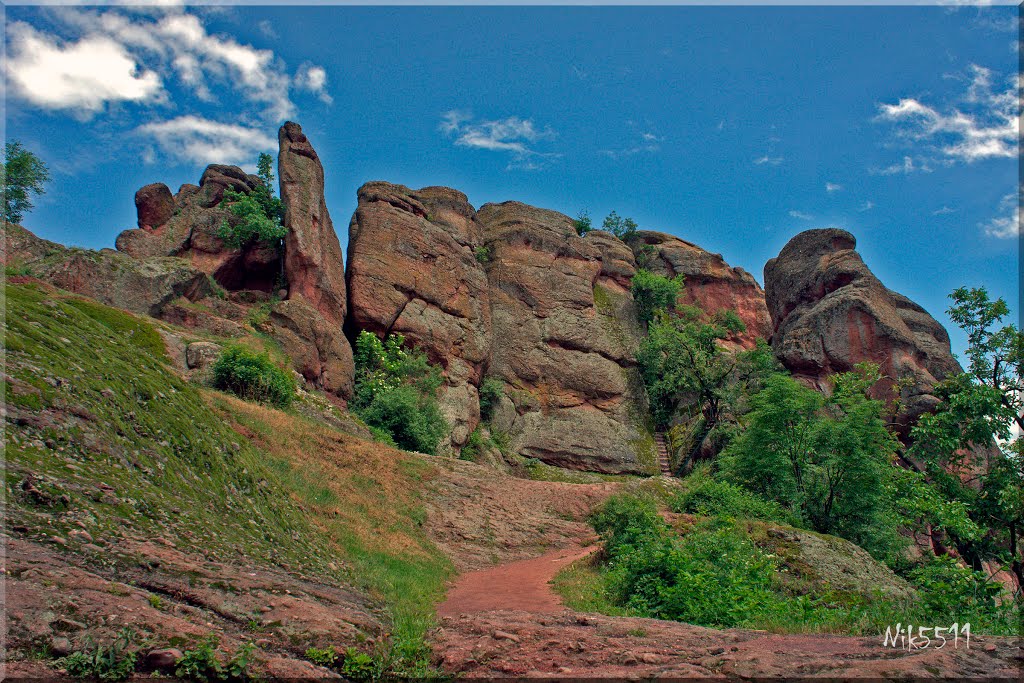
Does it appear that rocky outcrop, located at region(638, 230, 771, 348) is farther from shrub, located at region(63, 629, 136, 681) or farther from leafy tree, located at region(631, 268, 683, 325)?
shrub, located at region(63, 629, 136, 681)

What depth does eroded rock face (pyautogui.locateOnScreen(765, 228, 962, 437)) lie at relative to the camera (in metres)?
36.2

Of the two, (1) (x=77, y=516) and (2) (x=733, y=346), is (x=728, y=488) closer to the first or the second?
(1) (x=77, y=516)

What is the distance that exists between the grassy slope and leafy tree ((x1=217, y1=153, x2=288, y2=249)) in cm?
1728

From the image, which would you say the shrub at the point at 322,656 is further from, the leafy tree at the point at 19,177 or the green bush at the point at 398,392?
the leafy tree at the point at 19,177

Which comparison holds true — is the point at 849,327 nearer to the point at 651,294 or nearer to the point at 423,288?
the point at 651,294

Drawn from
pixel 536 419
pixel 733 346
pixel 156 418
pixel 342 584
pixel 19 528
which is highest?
pixel 733 346

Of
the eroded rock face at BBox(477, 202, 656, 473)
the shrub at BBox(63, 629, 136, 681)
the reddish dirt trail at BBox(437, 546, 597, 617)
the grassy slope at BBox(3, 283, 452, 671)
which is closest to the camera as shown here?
the shrub at BBox(63, 629, 136, 681)

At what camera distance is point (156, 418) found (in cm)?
Result: 952

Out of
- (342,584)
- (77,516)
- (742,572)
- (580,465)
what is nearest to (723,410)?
(580,465)

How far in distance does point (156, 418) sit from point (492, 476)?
45.9ft

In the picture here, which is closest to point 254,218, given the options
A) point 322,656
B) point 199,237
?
point 199,237

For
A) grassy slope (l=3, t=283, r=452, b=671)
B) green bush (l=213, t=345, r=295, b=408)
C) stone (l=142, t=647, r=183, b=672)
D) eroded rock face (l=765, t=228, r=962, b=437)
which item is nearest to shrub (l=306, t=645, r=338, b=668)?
grassy slope (l=3, t=283, r=452, b=671)

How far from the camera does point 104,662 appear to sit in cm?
430

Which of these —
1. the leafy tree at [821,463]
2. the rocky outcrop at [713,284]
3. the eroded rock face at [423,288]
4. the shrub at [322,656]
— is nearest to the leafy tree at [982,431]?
the leafy tree at [821,463]
